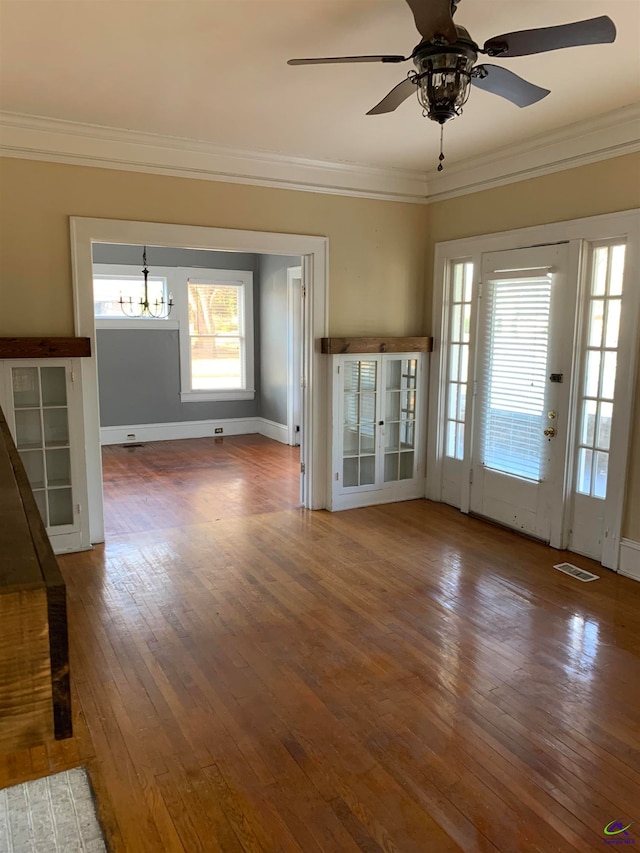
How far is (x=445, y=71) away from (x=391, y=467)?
150 inches

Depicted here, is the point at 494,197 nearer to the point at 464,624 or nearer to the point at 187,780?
the point at 464,624

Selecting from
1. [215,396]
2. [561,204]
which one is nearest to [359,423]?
[561,204]

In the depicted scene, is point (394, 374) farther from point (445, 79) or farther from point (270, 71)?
point (445, 79)

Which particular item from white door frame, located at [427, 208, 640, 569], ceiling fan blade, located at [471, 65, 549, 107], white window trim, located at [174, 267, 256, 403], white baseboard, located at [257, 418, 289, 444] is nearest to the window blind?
white door frame, located at [427, 208, 640, 569]

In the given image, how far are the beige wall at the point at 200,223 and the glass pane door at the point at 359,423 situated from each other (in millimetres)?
386

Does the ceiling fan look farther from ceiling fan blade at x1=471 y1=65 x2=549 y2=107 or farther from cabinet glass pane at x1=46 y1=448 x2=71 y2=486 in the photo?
cabinet glass pane at x1=46 y1=448 x2=71 y2=486

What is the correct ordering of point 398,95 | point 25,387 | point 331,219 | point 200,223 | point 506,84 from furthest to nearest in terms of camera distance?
point 331,219 < point 200,223 < point 25,387 < point 398,95 < point 506,84

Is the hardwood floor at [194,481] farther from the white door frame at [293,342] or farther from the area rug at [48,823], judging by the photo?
the area rug at [48,823]

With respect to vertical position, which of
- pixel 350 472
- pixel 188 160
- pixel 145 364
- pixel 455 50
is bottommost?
pixel 350 472

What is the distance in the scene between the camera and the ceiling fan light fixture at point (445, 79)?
230cm

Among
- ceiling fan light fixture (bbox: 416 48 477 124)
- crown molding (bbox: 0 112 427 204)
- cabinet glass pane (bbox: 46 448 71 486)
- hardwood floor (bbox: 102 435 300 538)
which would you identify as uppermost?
crown molding (bbox: 0 112 427 204)

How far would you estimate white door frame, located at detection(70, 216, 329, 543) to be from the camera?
4266mm

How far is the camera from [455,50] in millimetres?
2262

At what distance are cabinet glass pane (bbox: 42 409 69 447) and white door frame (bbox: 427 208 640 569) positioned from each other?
3.18m
